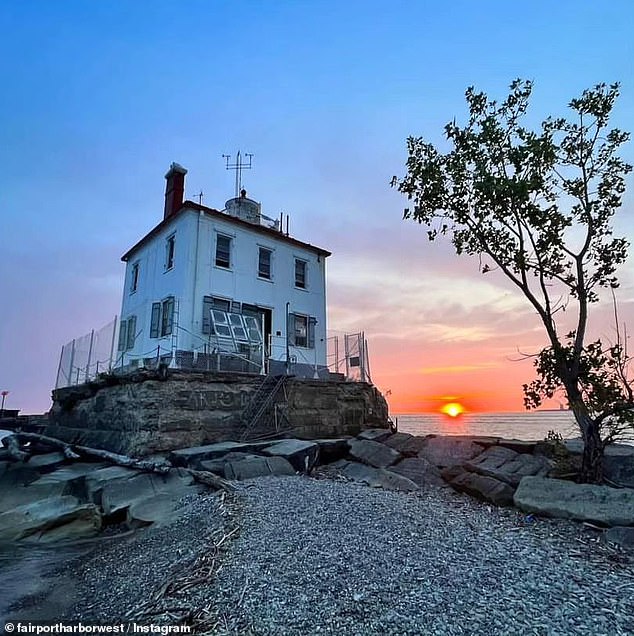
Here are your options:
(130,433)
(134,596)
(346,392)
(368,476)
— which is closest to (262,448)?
(368,476)

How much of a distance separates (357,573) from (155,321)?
13081 mm

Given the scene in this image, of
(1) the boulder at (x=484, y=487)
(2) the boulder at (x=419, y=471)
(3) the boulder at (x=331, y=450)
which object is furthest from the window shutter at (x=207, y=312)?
(1) the boulder at (x=484, y=487)

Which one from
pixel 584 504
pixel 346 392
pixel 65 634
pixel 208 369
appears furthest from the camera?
pixel 346 392

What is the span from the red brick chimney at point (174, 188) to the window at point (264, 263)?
4226mm

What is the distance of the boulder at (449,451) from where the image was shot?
10062 mm

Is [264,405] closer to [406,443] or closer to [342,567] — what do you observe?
[406,443]

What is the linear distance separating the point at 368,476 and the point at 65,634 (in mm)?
6534

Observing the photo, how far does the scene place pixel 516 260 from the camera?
8.98 meters

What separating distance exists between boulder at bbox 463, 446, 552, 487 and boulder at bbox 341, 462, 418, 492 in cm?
155

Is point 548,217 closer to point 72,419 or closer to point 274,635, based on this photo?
point 274,635

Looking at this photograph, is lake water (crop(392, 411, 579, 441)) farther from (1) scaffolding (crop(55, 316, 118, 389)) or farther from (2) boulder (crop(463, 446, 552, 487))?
(1) scaffolding (crop(55, 316, 118, 389))

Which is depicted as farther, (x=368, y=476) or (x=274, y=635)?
(x=368, y=476)

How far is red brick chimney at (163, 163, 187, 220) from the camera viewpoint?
701 inches

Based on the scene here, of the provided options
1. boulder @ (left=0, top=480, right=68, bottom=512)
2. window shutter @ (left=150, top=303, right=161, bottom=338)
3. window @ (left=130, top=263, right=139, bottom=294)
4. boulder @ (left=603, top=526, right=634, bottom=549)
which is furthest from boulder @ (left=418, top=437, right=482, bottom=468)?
window @ (left=130, top=263, right=139, bottom=294)
